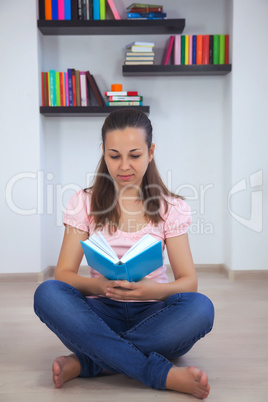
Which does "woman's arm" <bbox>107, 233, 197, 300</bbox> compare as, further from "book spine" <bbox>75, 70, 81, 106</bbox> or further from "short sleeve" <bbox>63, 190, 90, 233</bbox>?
"book spine" <bbox>75, 70, 81, 106</bbox>

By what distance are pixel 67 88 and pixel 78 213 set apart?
1.81 meters

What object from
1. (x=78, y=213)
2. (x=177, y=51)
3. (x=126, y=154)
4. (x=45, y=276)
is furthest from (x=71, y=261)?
(x=177, y=51)

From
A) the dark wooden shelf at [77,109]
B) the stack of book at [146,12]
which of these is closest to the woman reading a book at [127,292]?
the dark wooden shelf at [77,109]

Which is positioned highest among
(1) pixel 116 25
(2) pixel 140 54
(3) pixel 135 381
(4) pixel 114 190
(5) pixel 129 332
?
(1) pixel 116 25

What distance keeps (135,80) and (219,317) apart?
6.08ft

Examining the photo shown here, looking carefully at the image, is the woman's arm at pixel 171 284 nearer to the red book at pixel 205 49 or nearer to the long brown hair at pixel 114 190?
the long brown hair at pixel 114 190

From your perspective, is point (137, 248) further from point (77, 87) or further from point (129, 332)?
point (77, 87)

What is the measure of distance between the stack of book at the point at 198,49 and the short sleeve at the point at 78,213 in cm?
187

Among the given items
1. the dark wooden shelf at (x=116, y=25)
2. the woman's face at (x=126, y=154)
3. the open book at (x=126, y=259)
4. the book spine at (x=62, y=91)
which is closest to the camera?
the open book at (x=126, y=259)

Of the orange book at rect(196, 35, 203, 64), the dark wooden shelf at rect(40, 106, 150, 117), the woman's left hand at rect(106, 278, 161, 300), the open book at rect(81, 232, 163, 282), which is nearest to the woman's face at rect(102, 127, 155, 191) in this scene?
the open book at rect(81, 232, 163, 282)

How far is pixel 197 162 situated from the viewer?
361cm

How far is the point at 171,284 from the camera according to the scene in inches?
64.5

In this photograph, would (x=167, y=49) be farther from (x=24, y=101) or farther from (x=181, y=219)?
(x=181, y=219)

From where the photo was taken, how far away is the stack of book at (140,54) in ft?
10.9
